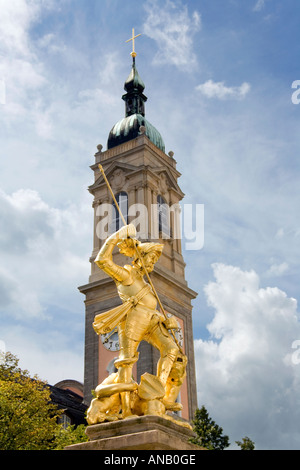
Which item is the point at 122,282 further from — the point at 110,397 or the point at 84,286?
the point at 84,286

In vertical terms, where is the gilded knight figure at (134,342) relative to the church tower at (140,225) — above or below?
below

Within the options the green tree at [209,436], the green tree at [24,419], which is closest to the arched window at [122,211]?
the green tree at [24,419]

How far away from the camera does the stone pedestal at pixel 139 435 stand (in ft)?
31.3

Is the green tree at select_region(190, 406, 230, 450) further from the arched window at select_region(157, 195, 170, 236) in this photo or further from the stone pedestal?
the arched window at select_region(157, 195, 170, 236)

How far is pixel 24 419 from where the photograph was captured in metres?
22.4

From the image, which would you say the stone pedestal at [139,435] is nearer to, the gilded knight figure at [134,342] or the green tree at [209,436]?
the gilded knight figure at [134,342]

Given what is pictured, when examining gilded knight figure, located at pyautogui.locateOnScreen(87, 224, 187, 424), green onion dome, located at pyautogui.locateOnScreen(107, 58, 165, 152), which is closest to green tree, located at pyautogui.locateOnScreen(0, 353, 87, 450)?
gilded knight figure, located at pyautogui.locateOnScreen(87, 224, 187, 424)

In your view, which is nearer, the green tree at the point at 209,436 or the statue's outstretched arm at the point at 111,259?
the statue's outstretched arm at the point at 111,259

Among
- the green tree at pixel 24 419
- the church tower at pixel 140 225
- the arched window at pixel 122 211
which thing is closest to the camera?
the green tree at pixel 24 419

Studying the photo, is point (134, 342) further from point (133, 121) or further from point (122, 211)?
point (133, 121)

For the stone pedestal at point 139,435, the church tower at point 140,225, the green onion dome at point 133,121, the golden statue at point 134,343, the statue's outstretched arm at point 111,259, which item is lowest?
the stone pedestal at point 139,435

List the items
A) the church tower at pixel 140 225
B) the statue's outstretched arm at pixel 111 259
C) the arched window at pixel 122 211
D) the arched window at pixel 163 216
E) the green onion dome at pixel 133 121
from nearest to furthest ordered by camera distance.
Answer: the statue's outstretched arm at pixel 111 259
the church tower at pixel 140 225
the arched window at pixel 122 211
the arched window at pixel 163 216
the green onion dome at pixel 133 121

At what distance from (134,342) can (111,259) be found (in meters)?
1.66
